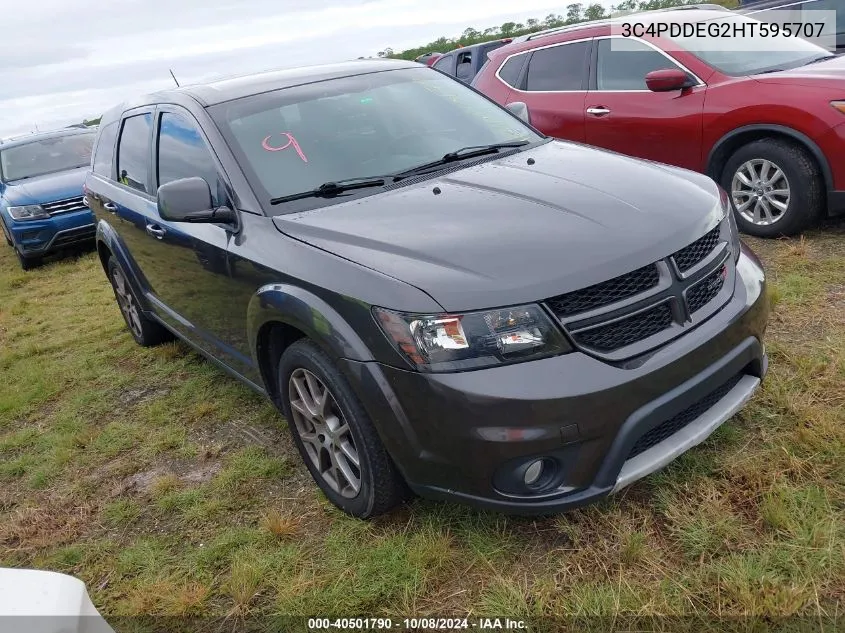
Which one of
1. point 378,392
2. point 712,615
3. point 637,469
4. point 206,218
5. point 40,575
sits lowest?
point 712,615

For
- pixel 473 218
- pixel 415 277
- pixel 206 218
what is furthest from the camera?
pixel 206 218

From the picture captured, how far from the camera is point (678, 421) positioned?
7.90ft

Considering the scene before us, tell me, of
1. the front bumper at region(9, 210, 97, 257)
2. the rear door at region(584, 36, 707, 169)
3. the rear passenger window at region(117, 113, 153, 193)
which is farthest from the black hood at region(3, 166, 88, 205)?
Result: the rear door at region(584, 36, 707, 169)

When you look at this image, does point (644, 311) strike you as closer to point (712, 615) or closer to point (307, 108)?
point (712, 615)

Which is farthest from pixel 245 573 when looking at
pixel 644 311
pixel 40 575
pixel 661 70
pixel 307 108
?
pixel 661 70

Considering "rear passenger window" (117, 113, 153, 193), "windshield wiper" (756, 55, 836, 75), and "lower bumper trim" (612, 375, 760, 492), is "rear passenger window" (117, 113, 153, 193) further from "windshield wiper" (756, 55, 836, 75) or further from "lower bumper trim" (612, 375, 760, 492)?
"windshield wiper" (756, 55, 836, 75)

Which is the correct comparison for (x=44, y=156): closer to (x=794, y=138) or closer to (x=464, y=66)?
(x=464, y=66)

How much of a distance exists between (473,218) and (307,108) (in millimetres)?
1269

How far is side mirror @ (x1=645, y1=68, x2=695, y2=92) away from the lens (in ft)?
16.9

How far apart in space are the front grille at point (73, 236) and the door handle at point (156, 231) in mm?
5871

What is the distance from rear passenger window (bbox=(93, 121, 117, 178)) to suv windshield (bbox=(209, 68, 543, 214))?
73.5 inches

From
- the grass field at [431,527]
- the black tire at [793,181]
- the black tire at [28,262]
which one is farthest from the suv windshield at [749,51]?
the black tire at [28,262]

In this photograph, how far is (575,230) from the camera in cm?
236

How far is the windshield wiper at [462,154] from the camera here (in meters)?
3.09
